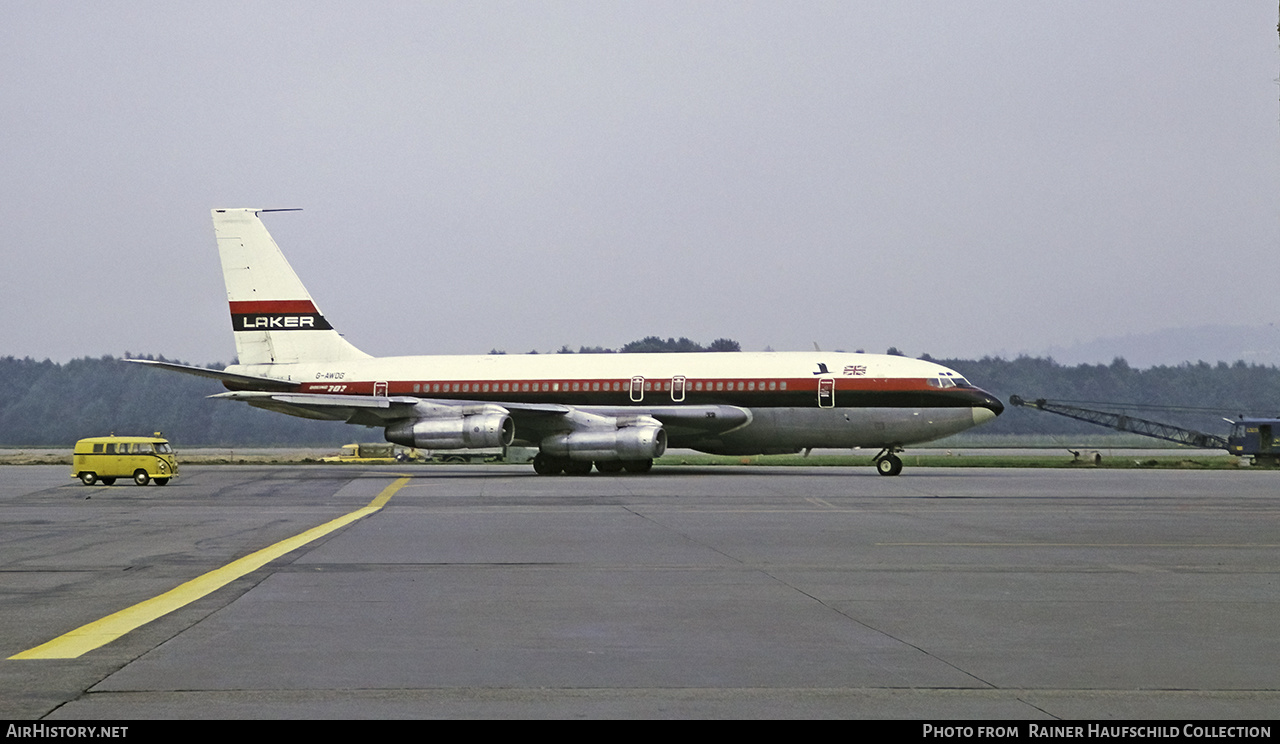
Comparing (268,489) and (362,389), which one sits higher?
(362,389)

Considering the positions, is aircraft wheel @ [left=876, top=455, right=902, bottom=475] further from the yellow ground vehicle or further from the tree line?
the tree line

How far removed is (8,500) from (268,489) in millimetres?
6161

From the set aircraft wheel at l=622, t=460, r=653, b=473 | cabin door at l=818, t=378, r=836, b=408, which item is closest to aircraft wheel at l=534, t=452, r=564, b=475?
aircraft wheel at l=622, t=460, r=653, b=473

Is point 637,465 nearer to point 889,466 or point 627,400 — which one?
point 627,400

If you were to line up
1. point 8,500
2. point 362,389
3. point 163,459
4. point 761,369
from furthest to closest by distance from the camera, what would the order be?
point 362,389 < point 761,369 < point 163,459 < point 8,500

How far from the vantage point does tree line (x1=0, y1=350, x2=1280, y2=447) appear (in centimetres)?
10894

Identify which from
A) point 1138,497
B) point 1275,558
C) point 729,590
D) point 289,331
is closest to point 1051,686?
point 729,590

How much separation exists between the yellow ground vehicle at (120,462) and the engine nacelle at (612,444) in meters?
12.3

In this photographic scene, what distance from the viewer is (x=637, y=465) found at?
136 ft

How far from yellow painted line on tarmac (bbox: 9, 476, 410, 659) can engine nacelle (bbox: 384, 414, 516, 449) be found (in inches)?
812

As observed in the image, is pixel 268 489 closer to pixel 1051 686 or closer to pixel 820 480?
pixel 820 480

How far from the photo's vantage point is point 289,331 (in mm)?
45406

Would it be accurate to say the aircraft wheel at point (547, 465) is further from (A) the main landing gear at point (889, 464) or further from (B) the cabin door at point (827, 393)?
(A) the main landing gear at point (889, 464)

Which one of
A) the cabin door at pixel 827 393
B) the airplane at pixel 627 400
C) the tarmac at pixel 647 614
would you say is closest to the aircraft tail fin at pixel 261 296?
the airplane at pixel 627 400
